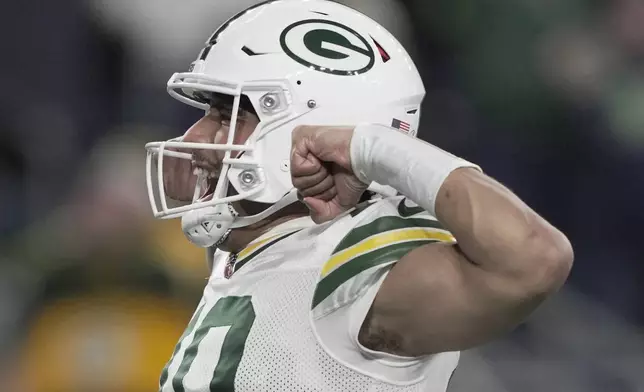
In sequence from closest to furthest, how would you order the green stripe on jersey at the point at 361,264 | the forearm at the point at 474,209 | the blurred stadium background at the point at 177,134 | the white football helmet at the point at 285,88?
1. the forearm at the point at 474,209
2. the green stripe on jersey at the point at 361,264
3. the white football helmet at the point at 285,88
4. the blurred stadium background at the point at 177,134

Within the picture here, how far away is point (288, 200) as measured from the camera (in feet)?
3.48

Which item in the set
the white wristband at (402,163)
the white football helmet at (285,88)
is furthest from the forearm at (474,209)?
the white football helmet at (285,88)

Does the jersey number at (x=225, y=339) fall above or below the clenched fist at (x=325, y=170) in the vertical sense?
below

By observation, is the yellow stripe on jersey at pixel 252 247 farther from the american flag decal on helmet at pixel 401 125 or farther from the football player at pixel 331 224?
the american flag decal on helmet at pixel 401 125

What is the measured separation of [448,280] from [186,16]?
1598mm

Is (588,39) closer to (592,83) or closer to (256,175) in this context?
(592,83)

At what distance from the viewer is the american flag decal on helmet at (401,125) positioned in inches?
42.4

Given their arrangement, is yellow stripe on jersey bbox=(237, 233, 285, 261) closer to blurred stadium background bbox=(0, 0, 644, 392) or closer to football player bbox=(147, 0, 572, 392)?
football player bbox=(147, 0, 572, 392)

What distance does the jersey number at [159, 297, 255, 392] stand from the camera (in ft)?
3.16

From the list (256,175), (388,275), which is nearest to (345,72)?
(256,175)

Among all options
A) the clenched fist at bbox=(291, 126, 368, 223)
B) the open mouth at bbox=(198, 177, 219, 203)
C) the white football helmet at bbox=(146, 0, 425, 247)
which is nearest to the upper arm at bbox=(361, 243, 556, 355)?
the clenched fist at bbox=(291, 126, 368, 223)

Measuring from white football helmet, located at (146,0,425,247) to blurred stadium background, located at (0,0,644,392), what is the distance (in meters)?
0.95

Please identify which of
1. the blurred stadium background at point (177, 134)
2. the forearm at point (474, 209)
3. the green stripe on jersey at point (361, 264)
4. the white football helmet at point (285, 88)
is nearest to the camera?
the forearm at point (474, 209)

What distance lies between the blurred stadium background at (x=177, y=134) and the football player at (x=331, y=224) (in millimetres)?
877
